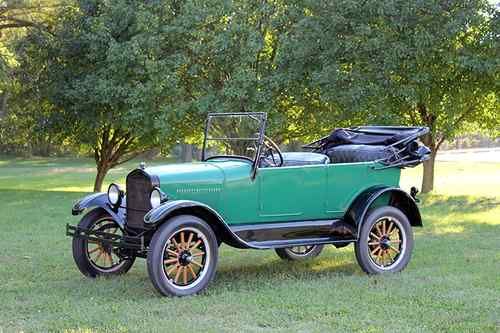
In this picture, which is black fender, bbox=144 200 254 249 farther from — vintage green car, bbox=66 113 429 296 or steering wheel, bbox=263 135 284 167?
steering wheel, bbox=263 135 284 167

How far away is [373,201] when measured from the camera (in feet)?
25.7

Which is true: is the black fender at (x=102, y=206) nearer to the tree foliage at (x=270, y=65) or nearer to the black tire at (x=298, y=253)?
the black tire at (x=298, y=253)

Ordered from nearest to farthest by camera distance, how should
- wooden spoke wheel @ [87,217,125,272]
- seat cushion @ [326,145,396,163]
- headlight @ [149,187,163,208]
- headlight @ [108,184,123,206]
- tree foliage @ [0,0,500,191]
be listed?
headlight @ [149,187,163,208]
headlight @ [108,184,123,206]
wooden spoke wheel @ [87,217,125,272]
seat cushion @ [326,145,396,163]
tree foliage @ [0,0,500,191]

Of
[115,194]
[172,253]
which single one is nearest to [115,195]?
[115,194]

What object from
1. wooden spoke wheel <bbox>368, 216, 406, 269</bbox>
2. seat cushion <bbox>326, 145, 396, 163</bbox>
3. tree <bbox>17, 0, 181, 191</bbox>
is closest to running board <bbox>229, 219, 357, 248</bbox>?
wooden spoke wheel <bbox>368, 216, 406, 269</bbox>

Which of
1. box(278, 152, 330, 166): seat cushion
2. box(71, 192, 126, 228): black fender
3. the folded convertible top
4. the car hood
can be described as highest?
the folded convertible top

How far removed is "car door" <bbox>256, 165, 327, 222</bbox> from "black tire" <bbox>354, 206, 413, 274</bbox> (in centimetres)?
51

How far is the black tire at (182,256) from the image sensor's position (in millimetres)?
6520

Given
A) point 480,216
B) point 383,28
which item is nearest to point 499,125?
point 383,28

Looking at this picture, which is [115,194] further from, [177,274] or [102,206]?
[177,274]

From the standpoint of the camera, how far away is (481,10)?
58.3 ft

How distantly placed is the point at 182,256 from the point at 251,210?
0.95 meters

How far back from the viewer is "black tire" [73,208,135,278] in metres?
7.59

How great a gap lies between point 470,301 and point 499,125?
15.8 meters
